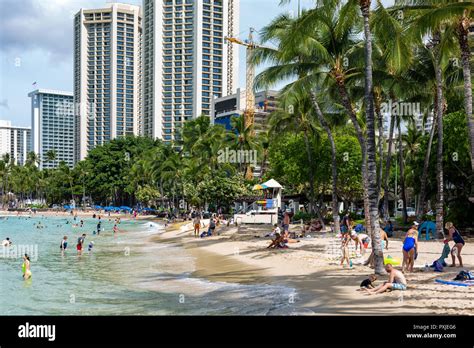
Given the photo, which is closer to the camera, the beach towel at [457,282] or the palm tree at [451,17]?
the beach towel at [457,282]

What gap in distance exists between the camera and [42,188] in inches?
5315

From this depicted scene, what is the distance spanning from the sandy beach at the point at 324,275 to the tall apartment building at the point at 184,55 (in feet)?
377

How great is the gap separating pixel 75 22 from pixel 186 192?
125 meters

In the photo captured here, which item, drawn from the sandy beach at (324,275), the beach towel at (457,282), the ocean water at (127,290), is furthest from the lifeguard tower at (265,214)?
the beach towel at (457,282)

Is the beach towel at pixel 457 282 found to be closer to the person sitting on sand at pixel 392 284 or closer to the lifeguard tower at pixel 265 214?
the person sitting on sand at pixel 392 284

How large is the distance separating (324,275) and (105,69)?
159m

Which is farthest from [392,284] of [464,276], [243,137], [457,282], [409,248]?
[243,137]

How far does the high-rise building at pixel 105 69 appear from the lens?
161500 millimetres

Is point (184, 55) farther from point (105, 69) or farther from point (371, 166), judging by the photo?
point (371, 166)

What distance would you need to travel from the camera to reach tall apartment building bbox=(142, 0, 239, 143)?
468 ft

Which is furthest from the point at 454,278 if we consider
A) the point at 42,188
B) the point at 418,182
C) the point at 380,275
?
the point at 42,188

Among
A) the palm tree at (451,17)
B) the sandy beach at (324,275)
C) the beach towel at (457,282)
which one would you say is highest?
the palm tree at (451,17)

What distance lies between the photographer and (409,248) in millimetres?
15938
